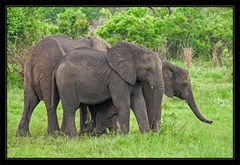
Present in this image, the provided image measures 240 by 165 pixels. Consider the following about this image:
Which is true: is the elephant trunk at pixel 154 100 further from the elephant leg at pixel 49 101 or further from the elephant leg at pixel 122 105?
the elephant leg at pixel 49 101

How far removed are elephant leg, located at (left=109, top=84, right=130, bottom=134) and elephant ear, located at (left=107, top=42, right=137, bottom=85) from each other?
0.18 m

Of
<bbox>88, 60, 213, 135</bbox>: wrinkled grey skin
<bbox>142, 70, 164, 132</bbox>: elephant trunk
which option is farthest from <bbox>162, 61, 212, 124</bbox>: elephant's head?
<bbox>142, 70, 164, 132</bbox>: elephant trunk

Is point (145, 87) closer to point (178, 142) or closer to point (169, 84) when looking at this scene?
point (169, 84)

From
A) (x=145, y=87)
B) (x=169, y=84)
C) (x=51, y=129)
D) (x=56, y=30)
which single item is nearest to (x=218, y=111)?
(x=169, y=84)

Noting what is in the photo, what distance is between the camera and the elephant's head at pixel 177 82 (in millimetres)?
9633

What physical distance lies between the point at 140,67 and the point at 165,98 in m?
4.15

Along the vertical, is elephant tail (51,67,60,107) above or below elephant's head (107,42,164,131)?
below

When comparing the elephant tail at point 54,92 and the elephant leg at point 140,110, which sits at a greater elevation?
Result: the elephant tail at point 54,92

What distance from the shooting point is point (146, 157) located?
690 cm

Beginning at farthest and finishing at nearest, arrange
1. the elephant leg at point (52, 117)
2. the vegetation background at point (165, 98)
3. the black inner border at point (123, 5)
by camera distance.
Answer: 1. the elephant leg at point (52, 117)
2. the vegetation background at point (165, 98)
3. the black inner border at point (123, 5)

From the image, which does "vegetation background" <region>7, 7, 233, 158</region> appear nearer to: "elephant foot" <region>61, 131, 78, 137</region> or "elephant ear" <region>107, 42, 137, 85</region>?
"elephant foot" <region>61, 131, 78, 137</region>

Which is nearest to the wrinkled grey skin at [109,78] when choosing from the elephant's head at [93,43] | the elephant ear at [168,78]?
the elephant ear at [168,78]

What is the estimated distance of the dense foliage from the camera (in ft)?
47.3
